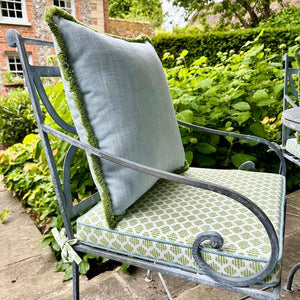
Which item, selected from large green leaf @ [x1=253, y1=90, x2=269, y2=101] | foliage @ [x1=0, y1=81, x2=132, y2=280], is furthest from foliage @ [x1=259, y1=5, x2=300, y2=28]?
foliage @ [x1=0, y1=81, x2=132, y2=280]

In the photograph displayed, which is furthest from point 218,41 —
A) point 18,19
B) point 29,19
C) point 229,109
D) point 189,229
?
point 189,229

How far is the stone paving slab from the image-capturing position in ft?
4.03

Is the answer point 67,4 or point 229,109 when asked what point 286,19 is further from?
point 229,109

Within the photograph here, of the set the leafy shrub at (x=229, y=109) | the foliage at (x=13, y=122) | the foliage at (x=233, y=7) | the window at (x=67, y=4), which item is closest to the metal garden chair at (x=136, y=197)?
the leafy shrub at (x=229, y=109)

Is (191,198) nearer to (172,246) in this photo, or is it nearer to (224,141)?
(172,246)

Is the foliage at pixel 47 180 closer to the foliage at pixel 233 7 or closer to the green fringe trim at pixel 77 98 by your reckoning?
the green fringe trim at pixel 77 98

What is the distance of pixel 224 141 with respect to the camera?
2162mm

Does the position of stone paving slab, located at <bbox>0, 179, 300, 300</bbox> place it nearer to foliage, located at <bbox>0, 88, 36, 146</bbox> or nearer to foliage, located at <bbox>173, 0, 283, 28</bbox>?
foliage, located at <bbox>0, 88, 36, 146</bbox>

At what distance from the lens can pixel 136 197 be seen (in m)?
0.86

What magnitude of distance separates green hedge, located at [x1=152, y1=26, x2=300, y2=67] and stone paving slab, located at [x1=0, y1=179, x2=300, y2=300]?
5.81 m

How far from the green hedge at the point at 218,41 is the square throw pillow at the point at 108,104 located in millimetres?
6162

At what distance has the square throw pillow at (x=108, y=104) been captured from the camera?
2.51 ft

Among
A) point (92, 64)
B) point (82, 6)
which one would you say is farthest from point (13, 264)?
point (82, 6)

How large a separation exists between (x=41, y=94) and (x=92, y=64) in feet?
0.74
